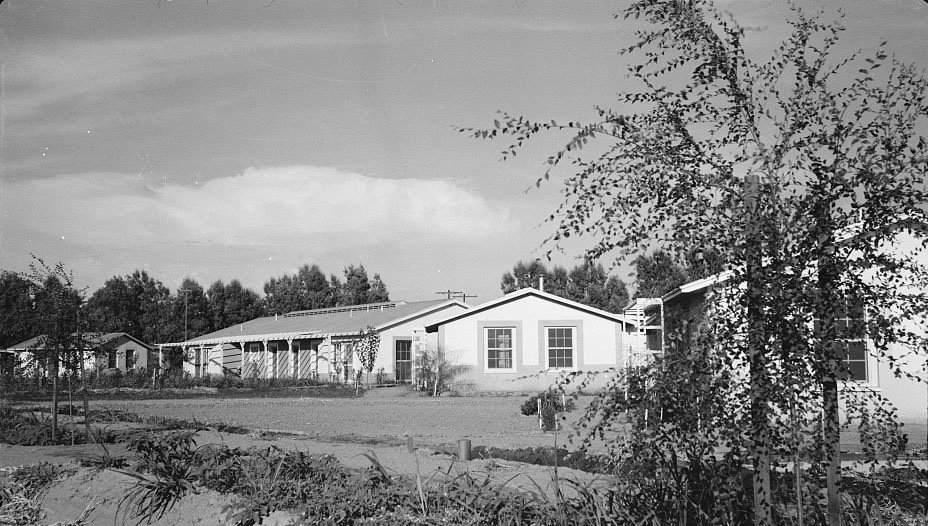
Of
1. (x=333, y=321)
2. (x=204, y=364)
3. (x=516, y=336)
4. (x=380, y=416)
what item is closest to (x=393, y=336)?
(x=333, y=321)

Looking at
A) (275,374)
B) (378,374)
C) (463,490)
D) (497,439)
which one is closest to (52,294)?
(497,439)

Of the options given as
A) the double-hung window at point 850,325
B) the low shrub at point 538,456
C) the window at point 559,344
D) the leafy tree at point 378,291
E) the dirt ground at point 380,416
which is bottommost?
the dirt ground at point 380,416

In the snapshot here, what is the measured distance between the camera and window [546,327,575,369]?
96.3 feet

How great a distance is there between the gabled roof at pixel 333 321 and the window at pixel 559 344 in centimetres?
753

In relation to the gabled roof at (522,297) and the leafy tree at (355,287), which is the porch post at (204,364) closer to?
the leafy tree at (355,287)

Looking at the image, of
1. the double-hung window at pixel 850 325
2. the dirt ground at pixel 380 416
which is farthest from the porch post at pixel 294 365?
the double-hung window at pixel 850 325

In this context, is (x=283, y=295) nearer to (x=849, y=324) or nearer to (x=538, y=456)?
(x=538, y=456)

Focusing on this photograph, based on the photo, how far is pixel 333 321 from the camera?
133 feet

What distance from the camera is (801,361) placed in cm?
368

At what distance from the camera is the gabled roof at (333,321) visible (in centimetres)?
3578

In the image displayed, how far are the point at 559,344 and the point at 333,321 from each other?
14.8 m

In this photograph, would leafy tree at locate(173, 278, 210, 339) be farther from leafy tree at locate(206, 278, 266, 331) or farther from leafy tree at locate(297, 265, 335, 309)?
leafy tree at locate(297, 265, 335, 309)

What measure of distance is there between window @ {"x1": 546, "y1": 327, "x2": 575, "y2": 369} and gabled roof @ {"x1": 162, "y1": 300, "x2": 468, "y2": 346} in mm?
7535

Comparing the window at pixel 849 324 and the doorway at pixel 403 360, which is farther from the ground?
the window at pixel 849 324
